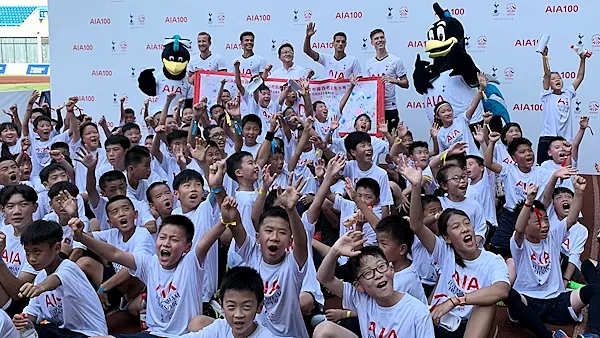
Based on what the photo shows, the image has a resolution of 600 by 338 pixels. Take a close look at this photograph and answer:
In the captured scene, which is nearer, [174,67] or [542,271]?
[542,271]

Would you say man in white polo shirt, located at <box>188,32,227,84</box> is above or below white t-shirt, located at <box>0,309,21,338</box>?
above

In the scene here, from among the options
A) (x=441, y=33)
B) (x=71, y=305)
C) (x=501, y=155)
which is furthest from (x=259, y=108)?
(x=71, y=305)

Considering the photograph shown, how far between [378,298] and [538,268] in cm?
152

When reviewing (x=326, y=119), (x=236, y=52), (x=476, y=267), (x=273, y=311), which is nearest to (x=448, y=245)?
(x=476, y=267)

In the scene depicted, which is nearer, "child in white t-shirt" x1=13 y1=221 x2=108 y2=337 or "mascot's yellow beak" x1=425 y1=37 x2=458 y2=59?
"child in white t-shirt" x1=13 y1=221 x2=108 y2=337

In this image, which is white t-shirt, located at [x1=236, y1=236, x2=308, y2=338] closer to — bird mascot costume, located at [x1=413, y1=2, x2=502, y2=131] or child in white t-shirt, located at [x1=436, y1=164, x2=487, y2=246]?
child in white t-shirt, located at [x1=436, y1=164, x2=487, y2=246]

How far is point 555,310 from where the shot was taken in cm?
383

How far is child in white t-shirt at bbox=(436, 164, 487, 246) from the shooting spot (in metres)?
4.20

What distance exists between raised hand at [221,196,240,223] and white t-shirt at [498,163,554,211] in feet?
8.95

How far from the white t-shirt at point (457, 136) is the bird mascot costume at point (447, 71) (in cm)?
45

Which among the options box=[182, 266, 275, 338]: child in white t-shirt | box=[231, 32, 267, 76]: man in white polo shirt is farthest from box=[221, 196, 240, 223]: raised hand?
box=[231, 32, 267, 76]: man in white polo shirt

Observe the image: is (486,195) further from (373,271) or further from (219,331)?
(219,331)

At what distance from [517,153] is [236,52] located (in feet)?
16.0

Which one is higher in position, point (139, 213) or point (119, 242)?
point (139, 213)
